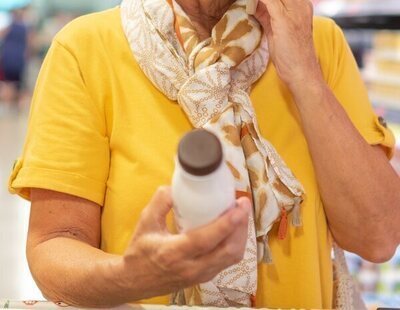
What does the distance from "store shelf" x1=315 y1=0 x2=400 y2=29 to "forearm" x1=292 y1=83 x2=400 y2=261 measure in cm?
185

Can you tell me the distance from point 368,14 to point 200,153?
2.61 meters

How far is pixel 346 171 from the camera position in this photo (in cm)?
124

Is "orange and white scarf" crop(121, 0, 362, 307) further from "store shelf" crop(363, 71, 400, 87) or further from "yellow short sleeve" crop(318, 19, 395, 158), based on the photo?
"store shelf" crop(363, 71, 400, 87)

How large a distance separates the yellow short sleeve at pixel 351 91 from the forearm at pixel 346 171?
0.23 feet

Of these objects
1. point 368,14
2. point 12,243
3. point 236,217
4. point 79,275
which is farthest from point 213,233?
point 12,243

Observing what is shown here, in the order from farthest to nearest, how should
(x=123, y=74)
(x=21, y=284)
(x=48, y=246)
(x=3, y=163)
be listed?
(x=3, y=163), (x=21, y=284), (x=123, y=74), (x=48, y=246)

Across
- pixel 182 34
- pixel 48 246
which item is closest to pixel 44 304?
pixel 48 246

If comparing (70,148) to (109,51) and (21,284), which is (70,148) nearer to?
(109,51)

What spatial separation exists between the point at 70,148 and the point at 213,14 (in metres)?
0.40

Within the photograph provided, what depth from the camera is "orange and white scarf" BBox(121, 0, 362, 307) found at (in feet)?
3.95

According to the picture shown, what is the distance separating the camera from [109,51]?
4.25 ft

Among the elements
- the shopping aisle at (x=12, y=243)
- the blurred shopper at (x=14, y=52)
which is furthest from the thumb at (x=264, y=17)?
the blurred shopper at (x=14, y=52)

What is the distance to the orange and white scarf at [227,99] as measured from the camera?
1204 mm

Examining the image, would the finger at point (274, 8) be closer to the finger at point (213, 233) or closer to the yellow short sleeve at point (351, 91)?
the yellow short sleeve at point (351, 91)
